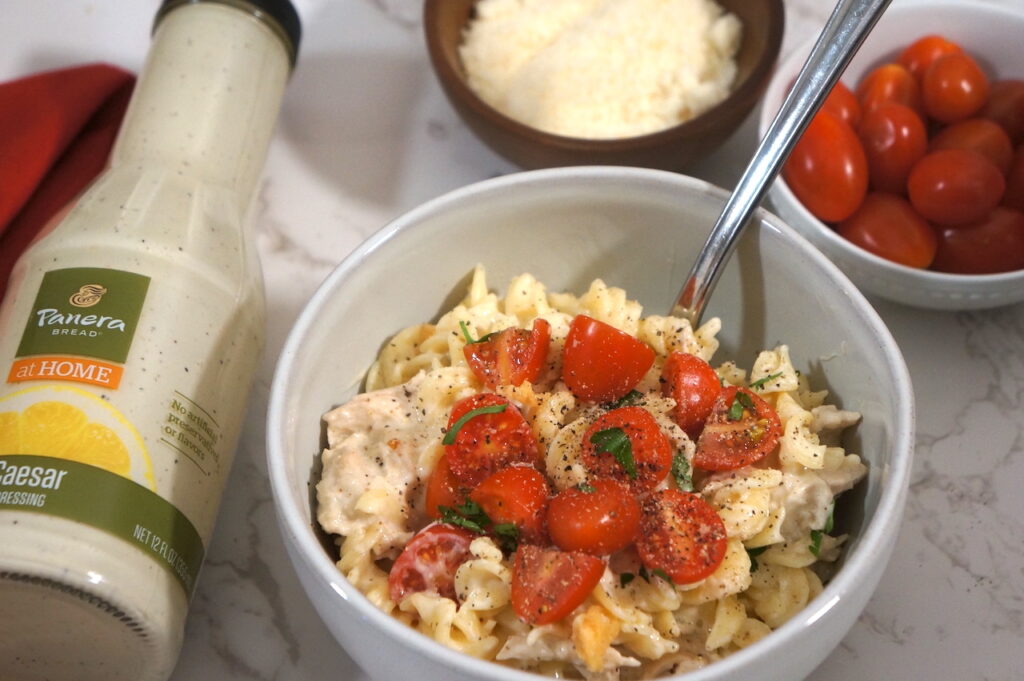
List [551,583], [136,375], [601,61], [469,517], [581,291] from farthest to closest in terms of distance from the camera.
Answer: [601,61] < [581,291] < [136,375] < [469,517] < [551,583]

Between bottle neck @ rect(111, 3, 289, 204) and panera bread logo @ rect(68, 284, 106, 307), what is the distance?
0.84 feet

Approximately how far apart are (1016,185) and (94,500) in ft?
4.80

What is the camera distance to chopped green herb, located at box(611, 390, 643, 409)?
1.24m

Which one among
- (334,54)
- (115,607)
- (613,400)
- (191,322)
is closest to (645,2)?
(334,54)

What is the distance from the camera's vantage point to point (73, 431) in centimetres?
116

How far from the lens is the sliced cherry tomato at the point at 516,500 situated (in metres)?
1.08

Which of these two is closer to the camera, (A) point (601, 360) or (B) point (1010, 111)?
(A) point (601, 360)

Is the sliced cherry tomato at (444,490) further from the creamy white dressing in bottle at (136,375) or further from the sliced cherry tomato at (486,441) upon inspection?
the creamy white dressing in bottle at (136,375)

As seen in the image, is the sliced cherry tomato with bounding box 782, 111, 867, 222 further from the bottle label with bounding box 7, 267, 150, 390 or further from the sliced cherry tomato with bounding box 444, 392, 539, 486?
the bottle label with bounding box 7, 267, 150, 390

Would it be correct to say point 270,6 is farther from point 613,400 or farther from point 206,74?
point 613,400

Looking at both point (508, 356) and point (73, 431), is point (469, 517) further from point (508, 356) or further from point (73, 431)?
point (73, 431)

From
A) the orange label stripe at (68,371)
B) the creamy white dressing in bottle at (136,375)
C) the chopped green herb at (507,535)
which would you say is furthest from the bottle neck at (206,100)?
the chopped green herb at (507,535)

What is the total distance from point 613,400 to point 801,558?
0.29m

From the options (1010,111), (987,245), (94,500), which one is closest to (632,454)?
(94,500)
